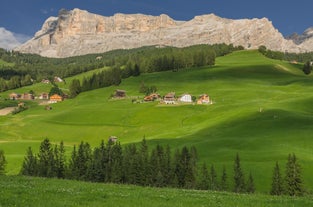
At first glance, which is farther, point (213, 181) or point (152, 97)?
point (152, 97)

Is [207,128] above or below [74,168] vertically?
above

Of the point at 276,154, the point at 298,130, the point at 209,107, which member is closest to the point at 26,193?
the point at 276,154

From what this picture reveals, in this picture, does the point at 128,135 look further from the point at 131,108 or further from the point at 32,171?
the point at 32,171

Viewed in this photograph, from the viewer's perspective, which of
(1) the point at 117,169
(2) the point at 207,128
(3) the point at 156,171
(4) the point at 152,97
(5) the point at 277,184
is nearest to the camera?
(5) the point at 277,184

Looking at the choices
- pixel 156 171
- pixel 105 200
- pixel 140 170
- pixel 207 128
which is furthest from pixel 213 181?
pixel 207 128

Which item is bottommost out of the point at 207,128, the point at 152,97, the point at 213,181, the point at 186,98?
the point at 213,181

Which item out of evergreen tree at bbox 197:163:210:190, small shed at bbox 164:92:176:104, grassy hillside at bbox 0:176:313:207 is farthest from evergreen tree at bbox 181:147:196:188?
small shed at bbox 164:92:176:104

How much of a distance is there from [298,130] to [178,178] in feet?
148

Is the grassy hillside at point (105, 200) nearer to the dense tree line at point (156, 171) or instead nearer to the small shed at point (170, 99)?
the dense tree line at point (156, 171)

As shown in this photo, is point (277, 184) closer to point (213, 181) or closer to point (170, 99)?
point (213, 181)

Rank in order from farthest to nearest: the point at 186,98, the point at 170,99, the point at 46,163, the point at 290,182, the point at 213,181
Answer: the point at 186,98 → the point at 170,99 → the point at 46,163 → the point at 213,181 → the point at 290,182

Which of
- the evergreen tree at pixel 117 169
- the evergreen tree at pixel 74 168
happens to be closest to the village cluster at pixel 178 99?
the evergreen tree at pixel 74 168

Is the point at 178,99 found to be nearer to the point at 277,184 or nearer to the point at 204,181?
the point at 204,181

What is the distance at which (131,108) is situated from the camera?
Result: 165625 mm
